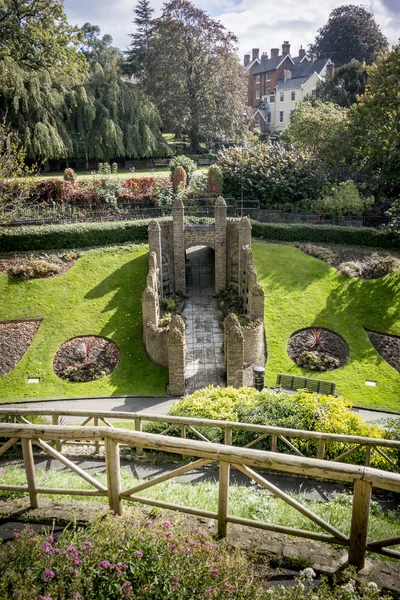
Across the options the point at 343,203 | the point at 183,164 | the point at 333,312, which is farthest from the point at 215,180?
the point at 333,312

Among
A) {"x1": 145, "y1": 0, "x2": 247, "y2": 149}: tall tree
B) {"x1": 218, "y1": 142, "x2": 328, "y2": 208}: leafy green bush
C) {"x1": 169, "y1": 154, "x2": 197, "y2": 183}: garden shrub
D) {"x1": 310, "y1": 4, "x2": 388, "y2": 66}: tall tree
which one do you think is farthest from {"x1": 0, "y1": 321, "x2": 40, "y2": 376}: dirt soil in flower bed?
{"x1": 310, "y1": 4, "x2": 388, "y2": 66}: tall tree

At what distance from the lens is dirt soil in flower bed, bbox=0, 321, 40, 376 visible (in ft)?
63.1

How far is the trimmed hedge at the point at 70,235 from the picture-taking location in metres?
25.8

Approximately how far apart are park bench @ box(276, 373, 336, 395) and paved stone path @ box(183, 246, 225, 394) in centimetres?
241

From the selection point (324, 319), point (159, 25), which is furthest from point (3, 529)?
point (159, 25)

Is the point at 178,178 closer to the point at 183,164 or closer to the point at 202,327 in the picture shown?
the point at 183,164

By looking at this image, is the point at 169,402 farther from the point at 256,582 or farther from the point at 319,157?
the point at 319,157

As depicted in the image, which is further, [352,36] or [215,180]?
[352,36]

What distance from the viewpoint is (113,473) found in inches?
200

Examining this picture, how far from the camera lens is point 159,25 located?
43.0 meters

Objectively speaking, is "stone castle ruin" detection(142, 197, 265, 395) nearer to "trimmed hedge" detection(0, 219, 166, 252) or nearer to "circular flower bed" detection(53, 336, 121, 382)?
"circular flower bed" detection(53, 336, 121, 382)

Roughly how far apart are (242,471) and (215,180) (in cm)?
2898

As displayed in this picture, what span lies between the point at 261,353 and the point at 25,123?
87.8 feet

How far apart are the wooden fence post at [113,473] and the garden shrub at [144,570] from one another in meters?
0.49
